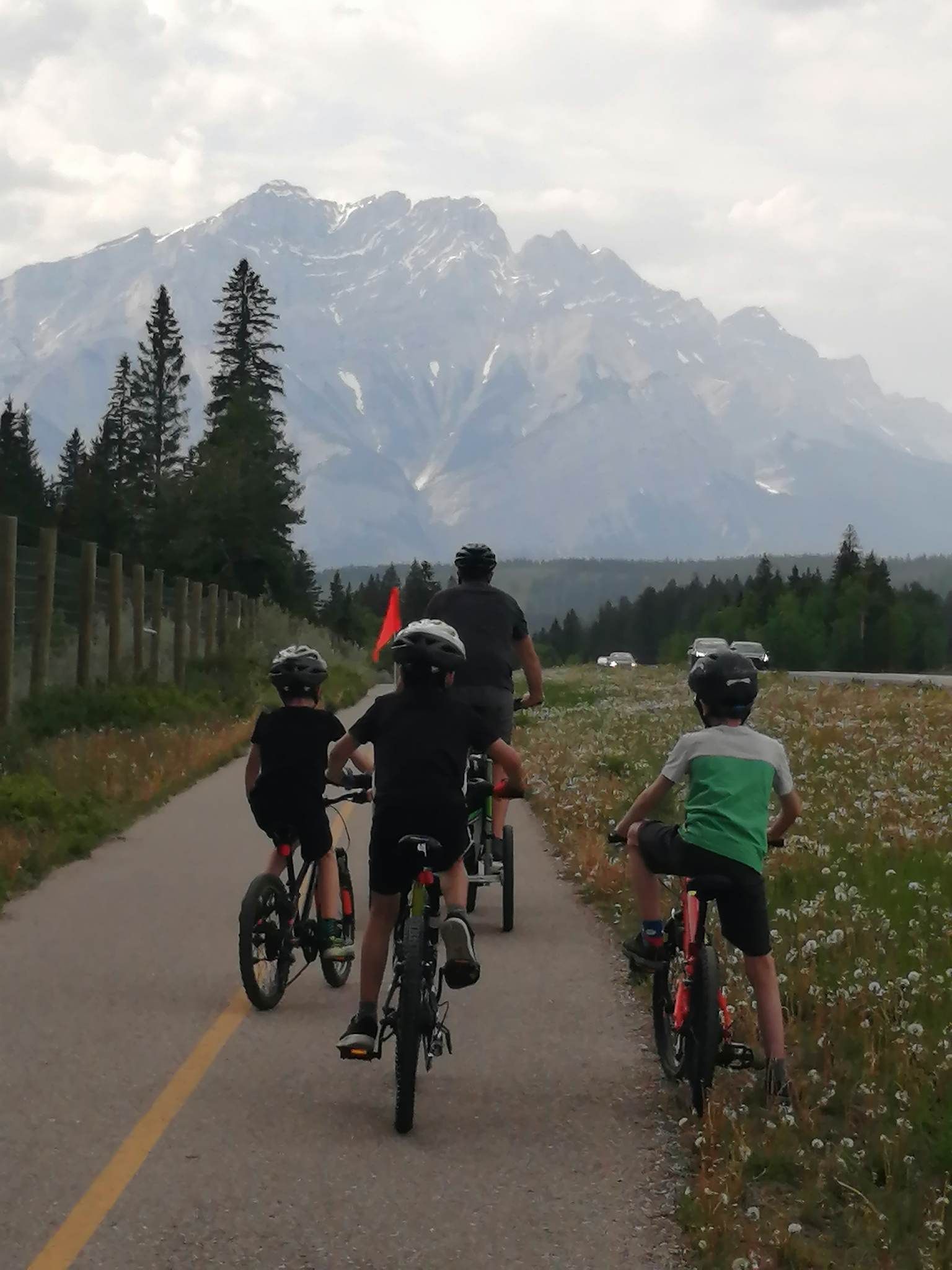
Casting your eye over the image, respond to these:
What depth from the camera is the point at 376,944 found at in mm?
7098

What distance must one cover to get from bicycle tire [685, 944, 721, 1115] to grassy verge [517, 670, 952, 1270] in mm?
133

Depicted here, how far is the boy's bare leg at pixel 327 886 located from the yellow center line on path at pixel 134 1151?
1.93ft

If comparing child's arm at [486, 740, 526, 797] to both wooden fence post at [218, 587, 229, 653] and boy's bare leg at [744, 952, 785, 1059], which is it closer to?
boy's bare leg at [744, 952, 785, 1059]

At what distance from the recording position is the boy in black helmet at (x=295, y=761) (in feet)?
28.1

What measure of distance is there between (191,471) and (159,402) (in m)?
33.0

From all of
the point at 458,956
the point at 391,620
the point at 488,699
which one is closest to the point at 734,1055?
the point at 458,956

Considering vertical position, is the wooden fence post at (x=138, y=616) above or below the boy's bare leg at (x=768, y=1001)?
above

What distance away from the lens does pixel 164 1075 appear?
24.4 feet

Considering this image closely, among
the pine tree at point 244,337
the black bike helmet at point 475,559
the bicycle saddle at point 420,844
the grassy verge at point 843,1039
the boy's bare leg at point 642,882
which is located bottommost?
the grassy verge at point 843,1039

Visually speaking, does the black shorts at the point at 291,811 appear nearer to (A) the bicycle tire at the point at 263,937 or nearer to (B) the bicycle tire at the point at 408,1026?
(A) the bicycle tire at the point at 263,937

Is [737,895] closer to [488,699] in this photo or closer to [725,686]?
[725,686]

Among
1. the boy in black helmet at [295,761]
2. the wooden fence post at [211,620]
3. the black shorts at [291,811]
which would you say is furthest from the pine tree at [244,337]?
the black shorts at [291,811]

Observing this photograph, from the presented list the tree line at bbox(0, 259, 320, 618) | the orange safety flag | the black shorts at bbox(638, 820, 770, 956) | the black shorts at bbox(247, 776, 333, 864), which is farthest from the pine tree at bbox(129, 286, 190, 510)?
the black shorts at bbox(638, 820, 770, 956)

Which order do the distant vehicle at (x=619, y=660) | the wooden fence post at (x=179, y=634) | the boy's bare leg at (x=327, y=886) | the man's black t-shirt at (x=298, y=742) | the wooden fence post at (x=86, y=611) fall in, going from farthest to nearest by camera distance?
the distant vehicle at (x=619, y=660)
the wooden fence post at (x=179, y=634)
the wooden fence post at (x=86, y=611)
the boy's bare leg at (x=327, y=886)
the man's black t-shirt at (x=298, y=742)
